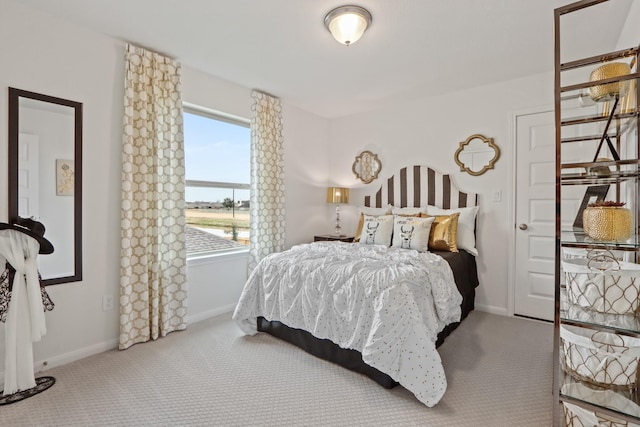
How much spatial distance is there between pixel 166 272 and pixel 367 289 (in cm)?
183

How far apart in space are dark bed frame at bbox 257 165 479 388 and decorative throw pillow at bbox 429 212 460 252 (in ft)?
0.39

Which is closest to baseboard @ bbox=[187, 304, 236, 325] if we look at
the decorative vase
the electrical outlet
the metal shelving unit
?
the electrical outlet

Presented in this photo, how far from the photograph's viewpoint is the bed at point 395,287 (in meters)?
2.01

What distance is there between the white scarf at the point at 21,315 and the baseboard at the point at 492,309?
12.6ft

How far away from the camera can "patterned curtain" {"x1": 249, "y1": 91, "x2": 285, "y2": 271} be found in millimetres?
3707

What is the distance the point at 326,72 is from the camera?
10.4 ft

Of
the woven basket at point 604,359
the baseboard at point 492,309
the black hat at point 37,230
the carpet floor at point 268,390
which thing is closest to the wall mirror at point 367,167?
the baseboard at point 492,309

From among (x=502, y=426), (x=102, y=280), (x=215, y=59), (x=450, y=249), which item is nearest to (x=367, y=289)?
(x=502, y=426)

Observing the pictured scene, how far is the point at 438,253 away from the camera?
10.1 feet

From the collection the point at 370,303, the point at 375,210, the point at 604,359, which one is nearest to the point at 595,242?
the point at 604,359

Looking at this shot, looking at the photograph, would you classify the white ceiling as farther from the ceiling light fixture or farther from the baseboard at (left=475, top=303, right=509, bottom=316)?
the baseboard at (left=475, top=303, right=509, bottom=316)

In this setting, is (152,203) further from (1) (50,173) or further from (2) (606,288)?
(2) (606,288)

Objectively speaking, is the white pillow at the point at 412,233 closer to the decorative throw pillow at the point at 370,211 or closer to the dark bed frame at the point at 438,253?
the dark bed frame at the point at 438,253

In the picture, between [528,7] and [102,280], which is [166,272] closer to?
[102,280]
